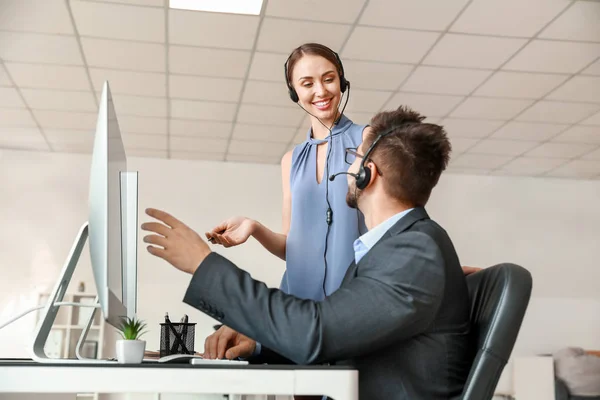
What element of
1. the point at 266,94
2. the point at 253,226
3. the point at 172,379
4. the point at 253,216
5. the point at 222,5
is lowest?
the point at 172,379

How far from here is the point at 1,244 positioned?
6.39 meters

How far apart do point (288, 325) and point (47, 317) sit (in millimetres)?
396

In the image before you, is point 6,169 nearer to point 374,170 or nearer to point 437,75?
point 437,75

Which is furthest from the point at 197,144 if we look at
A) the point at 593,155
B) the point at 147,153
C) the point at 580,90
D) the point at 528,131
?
the point at 593,155

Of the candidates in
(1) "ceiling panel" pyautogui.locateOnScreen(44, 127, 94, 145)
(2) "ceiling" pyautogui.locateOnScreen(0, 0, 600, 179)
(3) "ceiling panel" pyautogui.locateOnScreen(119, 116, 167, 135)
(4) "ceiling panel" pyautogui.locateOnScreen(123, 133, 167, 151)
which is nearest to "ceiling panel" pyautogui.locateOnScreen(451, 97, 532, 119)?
(2) "ceiling" pyautogui.locateOnScreen(0, 0, 600, 179)

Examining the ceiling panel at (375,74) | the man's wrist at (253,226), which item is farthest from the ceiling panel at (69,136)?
the man's wrist at (253,226)

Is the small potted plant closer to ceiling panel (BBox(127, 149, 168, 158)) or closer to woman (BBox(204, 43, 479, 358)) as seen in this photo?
woman (BBox(204, 43, 479, 358))

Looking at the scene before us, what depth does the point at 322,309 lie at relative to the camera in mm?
877

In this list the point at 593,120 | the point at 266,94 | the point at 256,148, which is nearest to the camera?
the point at 266,94

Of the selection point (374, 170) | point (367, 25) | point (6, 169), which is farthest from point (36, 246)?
point (374, 170)

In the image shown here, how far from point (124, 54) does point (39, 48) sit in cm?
56

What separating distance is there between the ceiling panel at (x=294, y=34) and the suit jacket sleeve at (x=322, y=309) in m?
3.23

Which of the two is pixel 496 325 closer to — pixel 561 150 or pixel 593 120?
pixel 593 120

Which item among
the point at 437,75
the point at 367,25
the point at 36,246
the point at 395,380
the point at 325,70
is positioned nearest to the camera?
the point at 395,380
